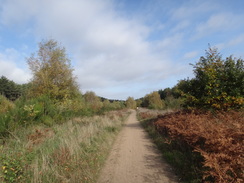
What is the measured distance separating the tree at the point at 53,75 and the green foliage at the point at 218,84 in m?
11.1

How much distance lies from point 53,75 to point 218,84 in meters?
13.9

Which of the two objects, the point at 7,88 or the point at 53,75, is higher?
the point at 7,88

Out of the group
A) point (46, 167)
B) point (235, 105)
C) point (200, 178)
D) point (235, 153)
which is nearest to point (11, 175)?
point (46, 167)

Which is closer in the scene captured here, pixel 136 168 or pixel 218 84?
pixel 136 168

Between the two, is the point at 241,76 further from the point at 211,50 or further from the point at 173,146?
the point at 173,146

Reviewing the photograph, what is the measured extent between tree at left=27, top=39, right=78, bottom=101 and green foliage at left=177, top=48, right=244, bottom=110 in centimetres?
1113

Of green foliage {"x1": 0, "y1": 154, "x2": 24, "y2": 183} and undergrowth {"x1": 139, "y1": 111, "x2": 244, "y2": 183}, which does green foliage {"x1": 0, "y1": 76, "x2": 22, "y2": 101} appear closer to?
green foliage {"x1": 0, "y1": 154, "x2": 24, "y2": 183}

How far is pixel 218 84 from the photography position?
8641 millimetres

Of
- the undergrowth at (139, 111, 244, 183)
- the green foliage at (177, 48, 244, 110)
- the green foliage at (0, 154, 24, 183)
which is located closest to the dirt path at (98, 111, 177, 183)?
the undergrowth at (139, 111, 244, 183)

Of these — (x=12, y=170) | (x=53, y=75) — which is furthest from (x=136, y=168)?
(x=53, y=75)

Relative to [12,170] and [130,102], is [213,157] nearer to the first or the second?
[12,170]

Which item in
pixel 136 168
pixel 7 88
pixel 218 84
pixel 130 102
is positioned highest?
pixel 7 88

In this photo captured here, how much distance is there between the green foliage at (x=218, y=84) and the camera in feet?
27.8

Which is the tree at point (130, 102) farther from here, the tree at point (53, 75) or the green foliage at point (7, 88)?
the tree at point (53, 75)
